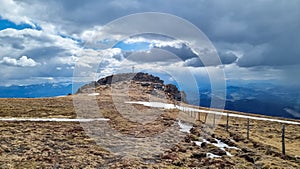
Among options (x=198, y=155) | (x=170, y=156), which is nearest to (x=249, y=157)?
(x=198, y=155)

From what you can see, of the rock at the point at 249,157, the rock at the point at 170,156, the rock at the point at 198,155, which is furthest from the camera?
the rock at the point at 249,157

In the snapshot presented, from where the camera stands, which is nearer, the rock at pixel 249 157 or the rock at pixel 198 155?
the rock at pixel 198 155

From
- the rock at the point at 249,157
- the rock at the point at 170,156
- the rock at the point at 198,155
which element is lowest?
the rock at the point at 249,157

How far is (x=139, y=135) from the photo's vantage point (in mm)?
28812

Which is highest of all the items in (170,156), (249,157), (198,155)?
(170,156)

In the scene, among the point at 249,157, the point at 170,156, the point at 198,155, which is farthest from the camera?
the point at 249,157

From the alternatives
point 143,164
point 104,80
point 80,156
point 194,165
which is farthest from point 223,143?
point 104,80

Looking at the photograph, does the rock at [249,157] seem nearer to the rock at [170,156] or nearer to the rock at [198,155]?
the rock at [198,155]

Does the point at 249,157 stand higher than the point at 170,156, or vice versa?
the point at 170,156

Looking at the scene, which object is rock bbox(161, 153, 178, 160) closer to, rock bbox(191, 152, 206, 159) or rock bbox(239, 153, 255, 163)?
rock bbox(191, 152, 206, 159)

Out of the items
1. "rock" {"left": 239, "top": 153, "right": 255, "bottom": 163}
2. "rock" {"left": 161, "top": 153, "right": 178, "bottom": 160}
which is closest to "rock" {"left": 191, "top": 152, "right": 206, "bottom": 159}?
"rock" {"left": 161, "top": 153, "right": 178, "bottom": 160}

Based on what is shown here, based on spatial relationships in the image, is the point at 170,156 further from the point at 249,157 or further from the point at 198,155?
the point at 249,157

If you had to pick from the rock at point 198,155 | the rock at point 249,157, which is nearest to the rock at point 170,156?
the rock at point 198,155

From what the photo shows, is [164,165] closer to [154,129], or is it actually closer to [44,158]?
[44,158]
